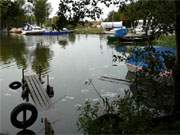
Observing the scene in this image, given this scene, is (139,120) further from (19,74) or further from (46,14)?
(46,14)

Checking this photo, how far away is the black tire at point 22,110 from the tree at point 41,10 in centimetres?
9739

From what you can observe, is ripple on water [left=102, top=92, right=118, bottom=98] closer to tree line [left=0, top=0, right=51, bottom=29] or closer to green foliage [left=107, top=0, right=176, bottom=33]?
green foliage [left=107, top=0, right=176, bottom=33]

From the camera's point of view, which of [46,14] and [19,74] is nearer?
[19,74]

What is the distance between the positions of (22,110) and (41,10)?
326ft

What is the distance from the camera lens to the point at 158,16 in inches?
322

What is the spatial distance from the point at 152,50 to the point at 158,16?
3.13 ft

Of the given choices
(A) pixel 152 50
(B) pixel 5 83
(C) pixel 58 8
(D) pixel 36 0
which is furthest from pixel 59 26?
(D) pixel 36 0

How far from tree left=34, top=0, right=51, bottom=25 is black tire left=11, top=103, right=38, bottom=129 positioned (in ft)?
320

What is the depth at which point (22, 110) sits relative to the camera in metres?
12.1

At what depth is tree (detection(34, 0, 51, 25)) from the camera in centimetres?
10875

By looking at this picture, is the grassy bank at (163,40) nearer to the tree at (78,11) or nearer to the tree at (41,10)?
the tree at (78,11)

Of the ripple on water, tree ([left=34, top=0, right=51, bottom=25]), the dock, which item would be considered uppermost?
tree ([left=34, top=0, right=51, bottom=25])

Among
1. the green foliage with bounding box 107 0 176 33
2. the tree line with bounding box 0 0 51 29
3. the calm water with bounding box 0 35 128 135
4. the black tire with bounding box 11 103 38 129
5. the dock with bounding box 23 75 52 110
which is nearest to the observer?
the green foliage with bounding box 107 0 176 33

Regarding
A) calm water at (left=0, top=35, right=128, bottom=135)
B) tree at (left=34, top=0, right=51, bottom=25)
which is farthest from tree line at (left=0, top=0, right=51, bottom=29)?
calm water at (left=0, top=35, right=128, bottom=135)
